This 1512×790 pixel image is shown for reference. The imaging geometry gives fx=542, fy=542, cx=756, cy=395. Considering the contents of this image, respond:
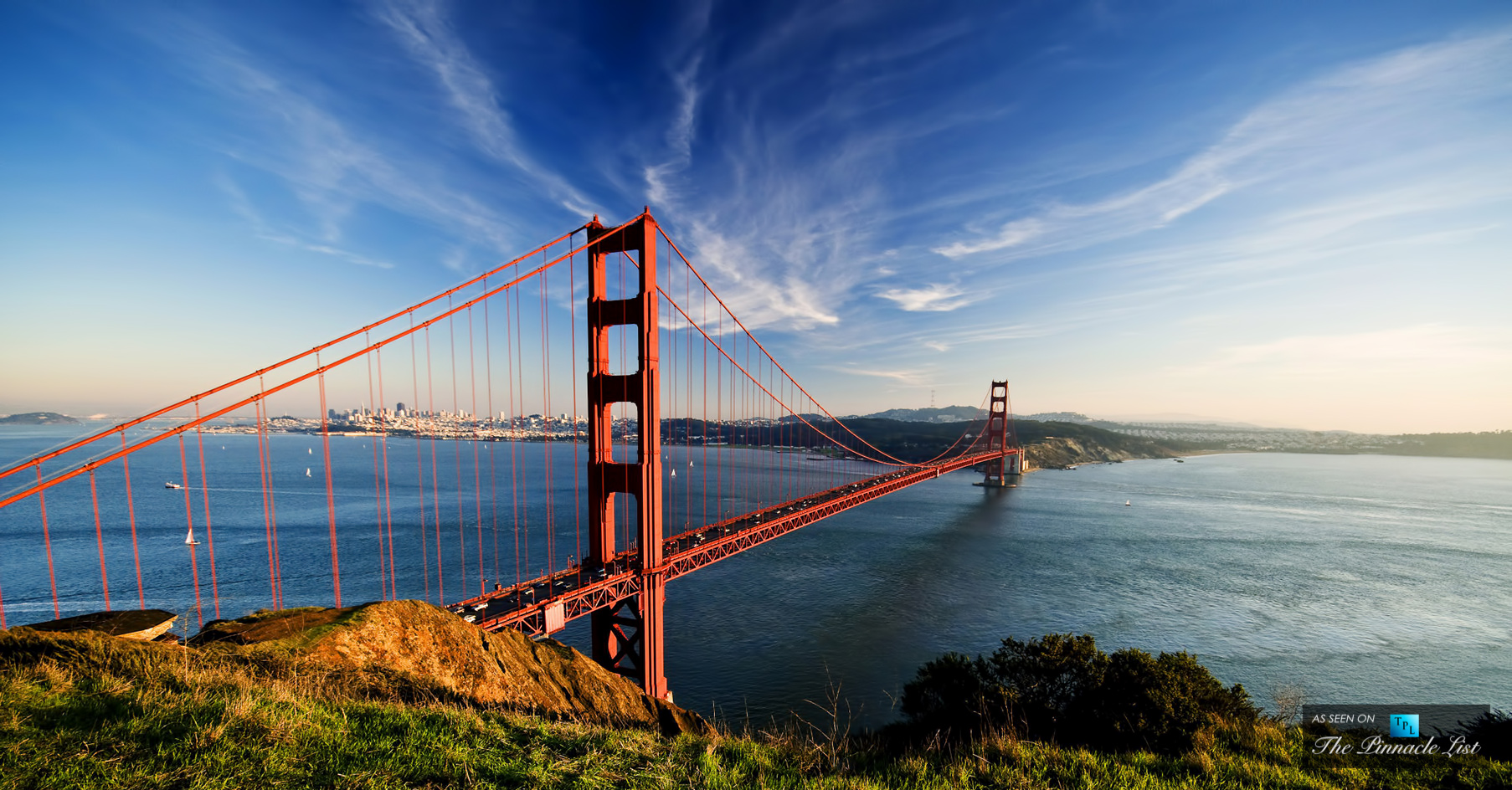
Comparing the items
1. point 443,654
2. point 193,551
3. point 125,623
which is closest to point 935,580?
point 443,654

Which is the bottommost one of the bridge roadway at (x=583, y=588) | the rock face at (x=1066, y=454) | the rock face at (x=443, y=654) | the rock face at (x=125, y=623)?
the rock face at (x=1066, y=454)

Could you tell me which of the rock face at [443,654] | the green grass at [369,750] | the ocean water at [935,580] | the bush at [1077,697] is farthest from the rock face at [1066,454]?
the green grass at [369,750]

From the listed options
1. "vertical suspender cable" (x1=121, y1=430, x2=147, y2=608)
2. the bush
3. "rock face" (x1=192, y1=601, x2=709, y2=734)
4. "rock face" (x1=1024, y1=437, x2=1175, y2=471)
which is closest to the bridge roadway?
"rock face" (x1=192, y1=601, x2=709, y2=734)

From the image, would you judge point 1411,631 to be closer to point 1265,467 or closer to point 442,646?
point 442,646

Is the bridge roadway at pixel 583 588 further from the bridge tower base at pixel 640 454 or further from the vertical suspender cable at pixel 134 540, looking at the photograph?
the vertical suspender cable at pixel 134 540

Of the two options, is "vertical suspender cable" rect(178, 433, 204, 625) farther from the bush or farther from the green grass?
the bush

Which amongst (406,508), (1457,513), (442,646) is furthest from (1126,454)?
(442,646)
